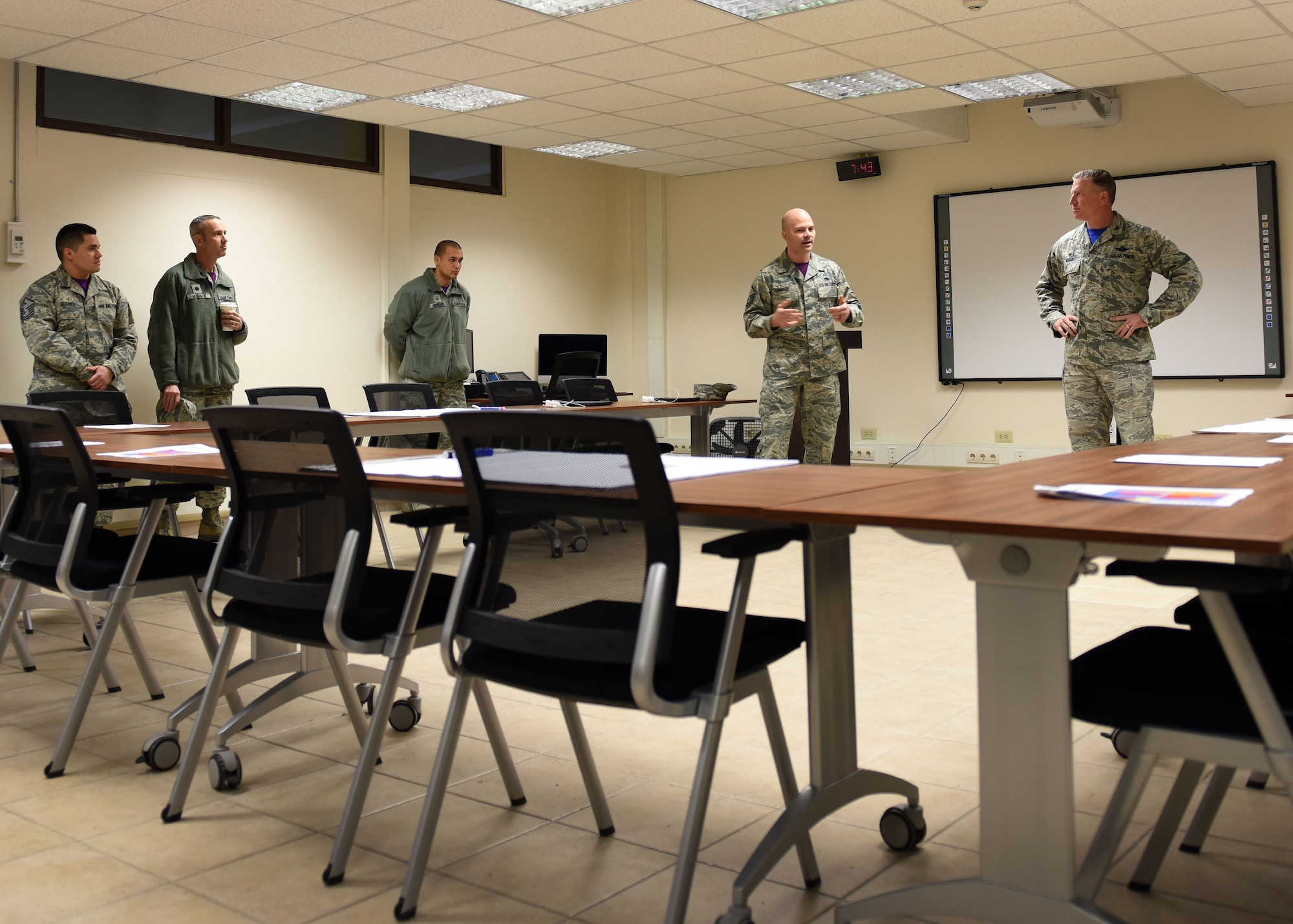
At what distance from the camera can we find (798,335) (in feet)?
18.9

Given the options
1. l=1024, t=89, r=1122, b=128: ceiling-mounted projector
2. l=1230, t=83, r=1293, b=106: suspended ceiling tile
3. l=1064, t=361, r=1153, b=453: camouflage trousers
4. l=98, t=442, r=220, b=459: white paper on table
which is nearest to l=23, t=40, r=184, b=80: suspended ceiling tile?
l=98, t=442, r=220, b=459: white paper on table

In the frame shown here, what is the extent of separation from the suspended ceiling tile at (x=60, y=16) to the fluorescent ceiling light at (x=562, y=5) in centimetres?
177

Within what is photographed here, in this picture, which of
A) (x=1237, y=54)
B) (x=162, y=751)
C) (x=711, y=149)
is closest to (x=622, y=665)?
(x=162, y=751)

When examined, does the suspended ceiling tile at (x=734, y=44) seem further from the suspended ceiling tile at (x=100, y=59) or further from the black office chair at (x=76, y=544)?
the black office chair at (x=76, y=544)

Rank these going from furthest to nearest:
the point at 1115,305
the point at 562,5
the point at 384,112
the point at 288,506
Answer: the point at 384,112 < the point at 562,5 < the point at 1115,305 < the point at 288,506

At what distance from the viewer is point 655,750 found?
2586mm

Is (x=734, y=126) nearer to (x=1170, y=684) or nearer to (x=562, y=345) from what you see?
(x=562, y=345)

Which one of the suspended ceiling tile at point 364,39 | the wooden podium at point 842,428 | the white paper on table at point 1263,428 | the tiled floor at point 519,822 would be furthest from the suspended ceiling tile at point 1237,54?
the tiled floor at point 519,822

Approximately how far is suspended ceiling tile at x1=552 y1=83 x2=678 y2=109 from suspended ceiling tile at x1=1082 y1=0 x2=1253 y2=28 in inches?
102

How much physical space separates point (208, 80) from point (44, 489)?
4.25 m

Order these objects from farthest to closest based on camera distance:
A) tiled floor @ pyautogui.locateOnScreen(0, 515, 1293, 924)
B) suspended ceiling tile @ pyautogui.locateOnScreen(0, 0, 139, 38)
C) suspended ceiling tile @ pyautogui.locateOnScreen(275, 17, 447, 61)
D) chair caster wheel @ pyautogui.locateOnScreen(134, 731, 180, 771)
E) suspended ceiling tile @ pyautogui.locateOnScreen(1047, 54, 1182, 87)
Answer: suspended ceiling tile @ pyautogui.locateOnScreen(1047, 54, 1182, 87)
suspended ceiling tile @ pyautogui.locateOnScreen(275, 17, 447, 61)
suspended ceiling tile @ pyautogui.locateOnScreen(0, 0, 139, 38)
chair caster wheel @ pyautogui.locateOnScreen(134, 731, 180, 771)
tiled floor @ pyautogui.locateOnScreen(0, 515, 1293, 924)

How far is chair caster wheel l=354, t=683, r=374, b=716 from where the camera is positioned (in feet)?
9.41

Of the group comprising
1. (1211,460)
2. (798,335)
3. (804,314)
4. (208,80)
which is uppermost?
(208,80)

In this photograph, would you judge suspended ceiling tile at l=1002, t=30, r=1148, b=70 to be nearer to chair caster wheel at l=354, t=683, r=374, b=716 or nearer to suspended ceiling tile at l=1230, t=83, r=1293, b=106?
suspended ceiling tile at l=1230, t=83, r=1293, b=106
